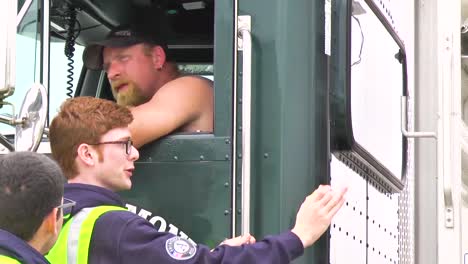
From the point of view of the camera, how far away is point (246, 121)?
104 inches

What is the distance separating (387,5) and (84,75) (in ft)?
3.69

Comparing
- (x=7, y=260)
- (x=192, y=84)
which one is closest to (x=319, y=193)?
(x=192, y=84)

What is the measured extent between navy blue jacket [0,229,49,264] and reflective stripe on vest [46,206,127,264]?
39cm

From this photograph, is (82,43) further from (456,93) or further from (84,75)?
(456,93)

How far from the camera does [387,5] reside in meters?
3.54

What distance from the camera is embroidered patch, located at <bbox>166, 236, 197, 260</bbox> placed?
2.30m

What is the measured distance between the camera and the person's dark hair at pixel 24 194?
6.46 ft

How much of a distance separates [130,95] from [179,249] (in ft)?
2.80

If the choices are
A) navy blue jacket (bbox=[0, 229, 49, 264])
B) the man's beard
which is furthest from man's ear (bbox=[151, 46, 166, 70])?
navy blue jacket (bbox=[0, 229, 49, 264])

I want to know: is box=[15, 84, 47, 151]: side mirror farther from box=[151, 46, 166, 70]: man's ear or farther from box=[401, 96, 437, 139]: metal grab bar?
box=[401, 96, 437, 139]: metal grab bar

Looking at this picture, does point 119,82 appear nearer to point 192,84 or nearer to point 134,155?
point 192,84

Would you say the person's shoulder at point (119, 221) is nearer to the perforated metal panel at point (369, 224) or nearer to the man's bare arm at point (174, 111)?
the man's bare arm at point (174, 111)

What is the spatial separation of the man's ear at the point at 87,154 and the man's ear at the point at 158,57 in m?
0.66

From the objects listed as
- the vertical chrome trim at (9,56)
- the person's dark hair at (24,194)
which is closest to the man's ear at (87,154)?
the vertical chrome trim at (9,56)
